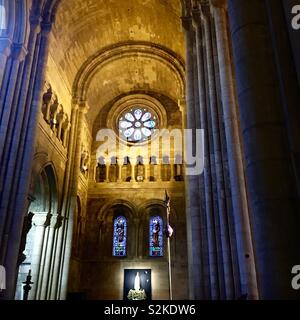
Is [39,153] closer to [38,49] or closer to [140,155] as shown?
[38,49]

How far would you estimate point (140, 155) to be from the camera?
19281 millimetres

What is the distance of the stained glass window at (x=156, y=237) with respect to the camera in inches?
682

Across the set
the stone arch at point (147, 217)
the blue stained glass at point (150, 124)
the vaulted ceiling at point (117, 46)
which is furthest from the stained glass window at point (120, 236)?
the vaulted ceiling at point (117, 46)

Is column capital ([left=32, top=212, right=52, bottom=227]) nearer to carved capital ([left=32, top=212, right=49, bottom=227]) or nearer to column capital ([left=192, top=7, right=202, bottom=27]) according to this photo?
carved capital ([left=32, top=212, right=49, bottom=227])

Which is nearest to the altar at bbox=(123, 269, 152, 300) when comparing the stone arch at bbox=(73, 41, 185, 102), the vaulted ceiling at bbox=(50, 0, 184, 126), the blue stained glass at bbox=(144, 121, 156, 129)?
the blue stained glass at bbox=(144, 121, 156, 129)

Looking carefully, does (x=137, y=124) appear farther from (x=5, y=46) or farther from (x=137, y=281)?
(x=5, y=46)

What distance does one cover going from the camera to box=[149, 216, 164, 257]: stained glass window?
17328 mm

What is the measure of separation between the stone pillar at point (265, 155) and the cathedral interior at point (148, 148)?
0.04 feet

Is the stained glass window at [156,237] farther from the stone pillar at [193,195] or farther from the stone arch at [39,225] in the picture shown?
the stone pillar at [193,195]

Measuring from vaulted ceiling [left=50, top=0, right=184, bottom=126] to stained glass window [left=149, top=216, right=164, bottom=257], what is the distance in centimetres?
748

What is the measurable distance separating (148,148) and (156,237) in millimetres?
5328

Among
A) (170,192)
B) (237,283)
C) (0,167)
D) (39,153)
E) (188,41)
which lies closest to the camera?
(237,283)

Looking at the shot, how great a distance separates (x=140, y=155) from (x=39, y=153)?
761 centimetres

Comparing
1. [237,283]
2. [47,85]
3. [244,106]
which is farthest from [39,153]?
[244,106]
